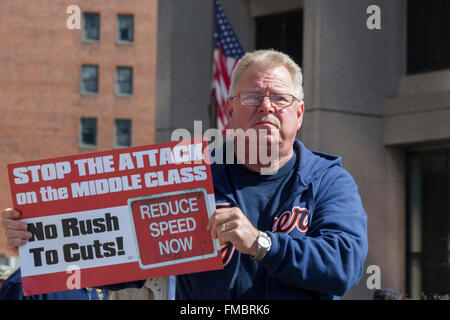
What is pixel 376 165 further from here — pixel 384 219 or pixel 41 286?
pixel 41 286

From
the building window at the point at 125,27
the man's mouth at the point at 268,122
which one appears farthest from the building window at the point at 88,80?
the man's mouth at the point at 268,122

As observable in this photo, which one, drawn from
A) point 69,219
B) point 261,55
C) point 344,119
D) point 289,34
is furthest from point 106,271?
point 289,34

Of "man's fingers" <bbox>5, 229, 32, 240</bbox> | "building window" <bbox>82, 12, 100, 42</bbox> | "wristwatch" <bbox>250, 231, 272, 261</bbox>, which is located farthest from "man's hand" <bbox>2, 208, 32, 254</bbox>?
"building window" <bbox>82, 12, 100, 42</bbox>

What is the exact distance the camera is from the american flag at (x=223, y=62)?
16.8 meters

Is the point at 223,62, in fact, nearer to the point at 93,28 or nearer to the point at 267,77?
the point at 267,77

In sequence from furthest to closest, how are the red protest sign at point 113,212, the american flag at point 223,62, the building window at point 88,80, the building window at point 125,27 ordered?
1. the building window at point 125,27
2. the building window at point 88,80
3. the american flag at point 223,62
4. the red protest sign at point 113,212

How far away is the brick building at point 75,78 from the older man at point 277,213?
170ft

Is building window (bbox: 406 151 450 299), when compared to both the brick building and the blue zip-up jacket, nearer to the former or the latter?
the blue zip-up jacket

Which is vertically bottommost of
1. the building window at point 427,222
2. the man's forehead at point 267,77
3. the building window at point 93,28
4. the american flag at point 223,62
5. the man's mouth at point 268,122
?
the building window at point 427,222

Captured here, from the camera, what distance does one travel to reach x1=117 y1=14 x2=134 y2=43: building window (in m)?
56.2

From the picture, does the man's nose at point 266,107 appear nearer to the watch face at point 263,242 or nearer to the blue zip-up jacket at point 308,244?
the blue zip-up jacket at point 308,244

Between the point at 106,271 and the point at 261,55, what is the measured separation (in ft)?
3.47

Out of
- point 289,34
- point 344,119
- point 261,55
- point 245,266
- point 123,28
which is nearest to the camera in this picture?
point 245,266

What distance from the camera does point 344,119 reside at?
1773cm
